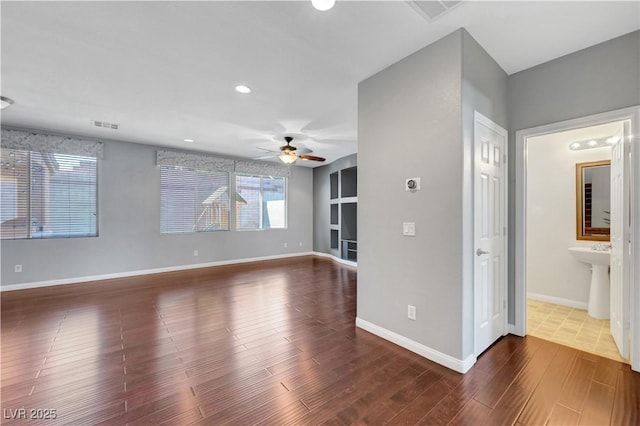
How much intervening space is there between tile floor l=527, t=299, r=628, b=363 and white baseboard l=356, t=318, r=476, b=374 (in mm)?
1241

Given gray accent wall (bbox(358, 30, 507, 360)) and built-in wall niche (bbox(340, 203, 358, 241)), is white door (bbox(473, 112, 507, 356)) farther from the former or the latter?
built-in wall niche (bbox(340, 203, 358, 241))

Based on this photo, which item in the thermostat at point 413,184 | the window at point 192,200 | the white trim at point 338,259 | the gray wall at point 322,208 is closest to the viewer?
the thermostat at point 413,184

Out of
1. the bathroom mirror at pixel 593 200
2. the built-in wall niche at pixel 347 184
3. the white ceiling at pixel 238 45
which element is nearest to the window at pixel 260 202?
the built-in wall niche at pixel 347 184

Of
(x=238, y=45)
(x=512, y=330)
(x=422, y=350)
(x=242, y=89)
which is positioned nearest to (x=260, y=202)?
(x=242, y=89)

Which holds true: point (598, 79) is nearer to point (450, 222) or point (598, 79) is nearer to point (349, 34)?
point (450, 222)

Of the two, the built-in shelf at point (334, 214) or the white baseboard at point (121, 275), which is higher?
the built-in shelf at point (334, 214)

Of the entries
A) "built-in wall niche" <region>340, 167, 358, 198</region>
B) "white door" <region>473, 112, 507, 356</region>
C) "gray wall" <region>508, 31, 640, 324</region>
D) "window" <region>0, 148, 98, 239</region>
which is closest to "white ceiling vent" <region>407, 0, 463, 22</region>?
"white door" <region>473, 112, 507, 356</region>

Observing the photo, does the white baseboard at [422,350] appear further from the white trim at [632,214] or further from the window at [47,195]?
Answer: the window at [47,195]

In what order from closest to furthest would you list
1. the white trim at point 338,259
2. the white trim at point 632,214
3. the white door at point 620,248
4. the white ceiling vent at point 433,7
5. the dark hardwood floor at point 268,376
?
the dark hardwood floor at point 268,376, the white ceiling vent at point 433,7, the white trim at point 632,214, the white door at point 620,248, the white trim at point 338,259

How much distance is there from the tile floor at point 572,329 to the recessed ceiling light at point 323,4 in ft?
11.9

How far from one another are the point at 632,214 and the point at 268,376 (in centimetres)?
326

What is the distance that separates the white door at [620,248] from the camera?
2248mm

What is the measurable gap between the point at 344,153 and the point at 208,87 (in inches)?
156

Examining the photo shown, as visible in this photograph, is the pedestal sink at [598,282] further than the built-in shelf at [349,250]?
No
